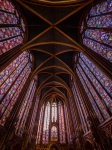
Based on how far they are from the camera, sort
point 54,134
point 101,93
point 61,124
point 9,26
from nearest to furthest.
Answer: point 101,93 → point 9,26 → point 54,134 → point 61,124

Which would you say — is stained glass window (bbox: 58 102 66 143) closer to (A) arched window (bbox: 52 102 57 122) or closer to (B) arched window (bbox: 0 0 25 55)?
(A) arched window (bbox: 52 102 57 122)

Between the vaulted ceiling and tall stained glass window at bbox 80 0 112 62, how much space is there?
3.21ft

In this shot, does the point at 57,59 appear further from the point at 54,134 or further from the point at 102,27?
the point at 54,134

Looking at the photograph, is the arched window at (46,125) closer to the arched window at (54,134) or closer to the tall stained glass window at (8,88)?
the arched window at (54,134)

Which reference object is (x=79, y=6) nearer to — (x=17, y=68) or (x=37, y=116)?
(x=17, y=68)

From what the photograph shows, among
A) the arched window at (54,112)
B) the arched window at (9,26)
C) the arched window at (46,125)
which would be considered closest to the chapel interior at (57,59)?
the arched window at (9,26)

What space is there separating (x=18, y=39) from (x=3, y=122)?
764 cm

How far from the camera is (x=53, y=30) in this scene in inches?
440

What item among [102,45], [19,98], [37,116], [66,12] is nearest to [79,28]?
[66,12]

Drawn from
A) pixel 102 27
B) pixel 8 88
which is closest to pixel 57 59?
pixel 102 27

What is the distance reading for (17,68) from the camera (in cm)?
1019

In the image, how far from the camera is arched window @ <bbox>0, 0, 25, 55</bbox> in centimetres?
763

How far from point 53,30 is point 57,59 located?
429 cm

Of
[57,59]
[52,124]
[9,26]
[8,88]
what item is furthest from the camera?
[52,124]
